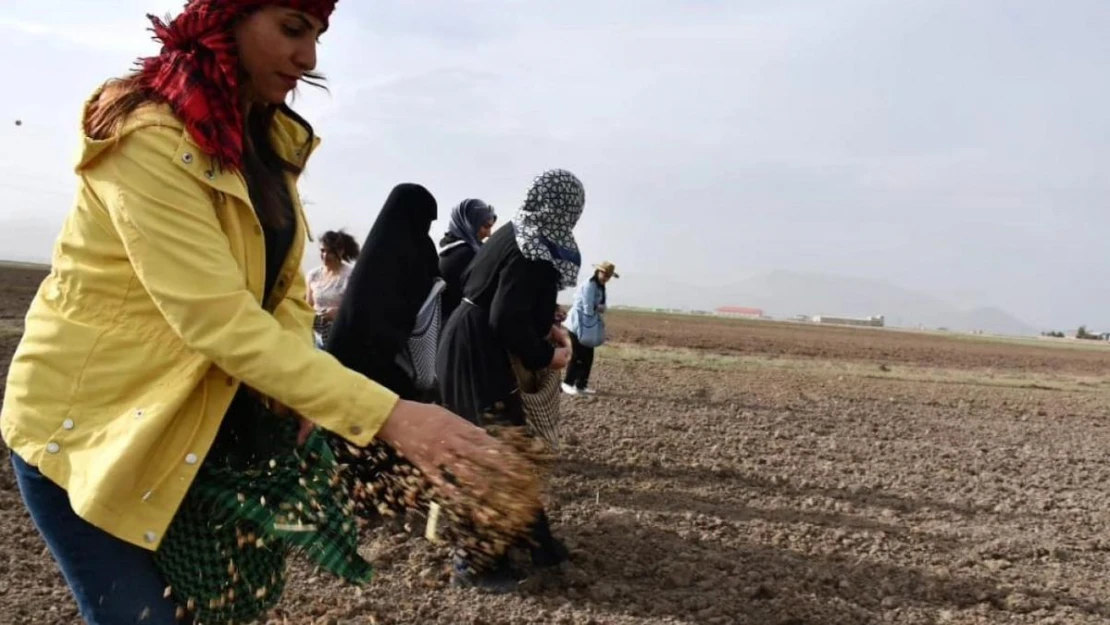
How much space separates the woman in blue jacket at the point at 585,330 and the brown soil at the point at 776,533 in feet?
1.21

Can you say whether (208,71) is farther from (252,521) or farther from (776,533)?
(776,533)

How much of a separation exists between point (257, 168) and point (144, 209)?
0.32m

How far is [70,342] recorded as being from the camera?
5.73 ft

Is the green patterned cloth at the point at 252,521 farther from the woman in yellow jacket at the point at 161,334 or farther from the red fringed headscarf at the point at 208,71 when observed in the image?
the red fringed headscarf at the point at 208,71

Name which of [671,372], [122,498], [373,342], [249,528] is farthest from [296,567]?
[671,372]

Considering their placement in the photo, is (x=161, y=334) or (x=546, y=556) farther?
(x=546, y=556)

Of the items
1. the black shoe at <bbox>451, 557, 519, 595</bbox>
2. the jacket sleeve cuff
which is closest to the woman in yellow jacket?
the jacket sleeve cuff

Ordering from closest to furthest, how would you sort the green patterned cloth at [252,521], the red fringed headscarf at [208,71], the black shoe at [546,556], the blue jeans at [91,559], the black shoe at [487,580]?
1. the red fringed headscarf at [208,71]
2. the blue jeans at [91,559]
3. the green patterned cloth at [252,521]
4. the black shoe at [487,580]
5. the black shoe at [546,556]

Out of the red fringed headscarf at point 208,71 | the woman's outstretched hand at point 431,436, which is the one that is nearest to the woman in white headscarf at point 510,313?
the red fringed headscarf at point 208,71

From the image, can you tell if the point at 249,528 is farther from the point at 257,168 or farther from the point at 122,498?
the point at 257,168

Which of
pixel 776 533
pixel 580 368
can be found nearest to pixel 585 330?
pixel 580 368

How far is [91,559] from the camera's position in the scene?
1.84m

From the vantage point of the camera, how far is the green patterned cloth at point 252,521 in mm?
1978

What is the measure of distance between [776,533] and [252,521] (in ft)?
14.0
